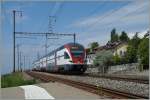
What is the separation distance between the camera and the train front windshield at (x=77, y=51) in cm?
4588

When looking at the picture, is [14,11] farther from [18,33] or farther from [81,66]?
[81,66]

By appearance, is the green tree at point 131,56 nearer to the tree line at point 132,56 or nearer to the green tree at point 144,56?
the tree line at point 132,56

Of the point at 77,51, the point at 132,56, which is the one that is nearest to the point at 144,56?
the point at 77,51

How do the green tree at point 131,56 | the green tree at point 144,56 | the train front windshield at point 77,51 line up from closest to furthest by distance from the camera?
the train front windshield at point 77,51 < the green tree at point 144,56 < the green tree at point 131,56

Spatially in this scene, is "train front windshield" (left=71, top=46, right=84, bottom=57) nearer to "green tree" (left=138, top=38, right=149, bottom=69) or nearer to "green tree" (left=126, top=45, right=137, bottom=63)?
"green tree" (left=138, top=38, right=149, bottom=69)

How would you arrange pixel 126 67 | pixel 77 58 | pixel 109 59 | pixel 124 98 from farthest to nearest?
pixel 109 59 < pixel 126 67 < pixel 77 58 < pixel 124 98

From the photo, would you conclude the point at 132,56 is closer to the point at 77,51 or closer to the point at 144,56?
the point at 144,56

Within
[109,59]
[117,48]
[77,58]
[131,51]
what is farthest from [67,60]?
[117,48]

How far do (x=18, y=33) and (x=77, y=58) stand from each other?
13885 mm

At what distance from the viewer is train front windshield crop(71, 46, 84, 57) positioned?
1806 inches

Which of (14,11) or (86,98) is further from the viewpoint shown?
(14,11)

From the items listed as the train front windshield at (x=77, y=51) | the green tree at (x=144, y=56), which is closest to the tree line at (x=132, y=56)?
the green tree at (x=144, y=56)

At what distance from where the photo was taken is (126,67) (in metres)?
64.4

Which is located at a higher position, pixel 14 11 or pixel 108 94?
pixel 14 11
